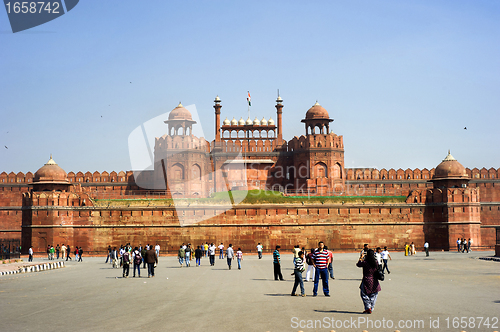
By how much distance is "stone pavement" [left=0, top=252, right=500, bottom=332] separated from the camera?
341 inches

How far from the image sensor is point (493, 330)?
26.6 feet

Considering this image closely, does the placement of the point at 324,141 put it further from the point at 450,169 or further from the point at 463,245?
the point at 463,245

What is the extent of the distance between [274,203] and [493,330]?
2783cm

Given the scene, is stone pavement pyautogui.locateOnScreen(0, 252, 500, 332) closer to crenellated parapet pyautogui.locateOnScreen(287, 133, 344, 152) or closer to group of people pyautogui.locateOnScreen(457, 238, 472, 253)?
group of people pyautogui.locateOnScreen(457, 238, 472, 253)

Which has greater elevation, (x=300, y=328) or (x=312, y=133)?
(x=312, y=133)

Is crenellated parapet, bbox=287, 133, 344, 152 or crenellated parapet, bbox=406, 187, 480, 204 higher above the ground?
crenellated parapet, bbox=287, 133, 344, 152

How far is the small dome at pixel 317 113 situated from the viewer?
43250mm

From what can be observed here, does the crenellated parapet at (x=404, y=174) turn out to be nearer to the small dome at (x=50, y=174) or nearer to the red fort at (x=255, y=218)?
the red fort at (x=255, y=218)

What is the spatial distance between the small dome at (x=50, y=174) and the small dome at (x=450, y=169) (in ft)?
91.5

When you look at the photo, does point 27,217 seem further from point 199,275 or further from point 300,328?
point 300,328

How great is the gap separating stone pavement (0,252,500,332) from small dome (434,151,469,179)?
71.4 ft

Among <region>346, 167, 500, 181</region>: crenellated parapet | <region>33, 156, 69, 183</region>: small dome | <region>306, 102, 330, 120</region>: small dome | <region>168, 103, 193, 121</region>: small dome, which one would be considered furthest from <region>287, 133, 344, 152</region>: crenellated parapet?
<region>33, 156, 69, 183</region>: small dome

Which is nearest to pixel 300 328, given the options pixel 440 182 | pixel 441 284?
pixel 441 284

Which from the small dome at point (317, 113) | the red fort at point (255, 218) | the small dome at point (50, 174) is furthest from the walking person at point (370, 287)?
the small dome at point (317, 113)
